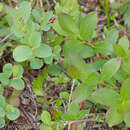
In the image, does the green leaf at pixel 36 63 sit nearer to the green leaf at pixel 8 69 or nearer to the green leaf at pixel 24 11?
the green leaf at pixel 8 69

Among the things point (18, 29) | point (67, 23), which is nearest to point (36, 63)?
point (18, 29)

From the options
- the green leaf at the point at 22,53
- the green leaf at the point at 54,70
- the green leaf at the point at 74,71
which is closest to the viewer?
the green leaf at the point at 74,71

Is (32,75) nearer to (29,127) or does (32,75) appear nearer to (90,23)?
(29,127)

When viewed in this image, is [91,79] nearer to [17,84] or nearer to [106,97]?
[106,97]

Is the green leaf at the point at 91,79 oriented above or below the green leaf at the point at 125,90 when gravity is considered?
above

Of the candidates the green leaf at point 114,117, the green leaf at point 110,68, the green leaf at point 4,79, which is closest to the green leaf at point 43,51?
the green leaf at point 4,79

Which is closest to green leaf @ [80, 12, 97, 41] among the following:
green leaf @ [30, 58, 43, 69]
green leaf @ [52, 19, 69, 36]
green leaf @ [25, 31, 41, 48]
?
green leaf @ [52, 19, 69, 36]

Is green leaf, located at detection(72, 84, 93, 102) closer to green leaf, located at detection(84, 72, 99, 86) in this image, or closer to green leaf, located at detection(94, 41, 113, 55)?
green leaf, located at detection(84, 72, 99, 86)
